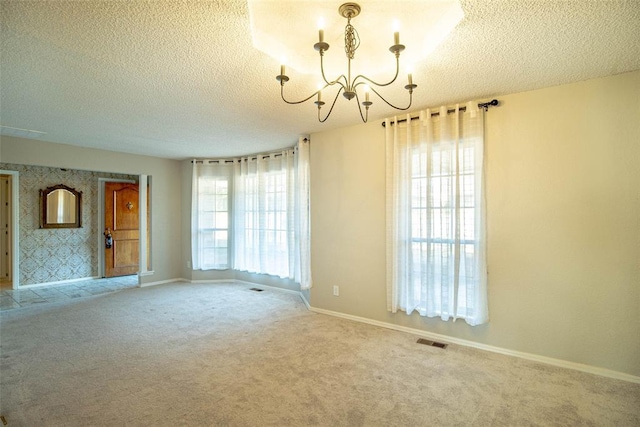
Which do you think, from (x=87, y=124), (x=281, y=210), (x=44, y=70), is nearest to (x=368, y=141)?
(x=281, y=210)

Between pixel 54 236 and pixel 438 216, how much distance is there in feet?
22.2

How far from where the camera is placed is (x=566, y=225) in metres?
2.66

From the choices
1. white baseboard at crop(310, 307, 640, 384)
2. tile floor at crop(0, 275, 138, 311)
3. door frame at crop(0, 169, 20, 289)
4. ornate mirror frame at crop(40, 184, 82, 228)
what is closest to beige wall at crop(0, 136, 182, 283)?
tile floor at crop(0, 275, 138, 311)

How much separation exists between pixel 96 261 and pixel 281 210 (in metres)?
4.26

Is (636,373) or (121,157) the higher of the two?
(121,157)

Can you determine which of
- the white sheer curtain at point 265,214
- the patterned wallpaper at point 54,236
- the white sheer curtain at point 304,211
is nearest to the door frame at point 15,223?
the patterned wallpaper at point 54,236

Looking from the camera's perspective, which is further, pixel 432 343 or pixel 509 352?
pixel 432 343

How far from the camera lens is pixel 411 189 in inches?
131

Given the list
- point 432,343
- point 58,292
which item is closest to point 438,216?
point 432,343

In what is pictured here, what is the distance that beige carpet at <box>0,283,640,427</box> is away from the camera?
2.02 meters

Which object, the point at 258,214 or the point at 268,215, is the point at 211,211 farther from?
the point at 268,215

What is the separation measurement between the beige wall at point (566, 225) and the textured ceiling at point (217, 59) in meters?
0.28

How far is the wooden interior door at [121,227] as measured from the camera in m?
6.58

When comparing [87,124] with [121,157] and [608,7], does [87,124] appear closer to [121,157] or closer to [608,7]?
[121,157]
